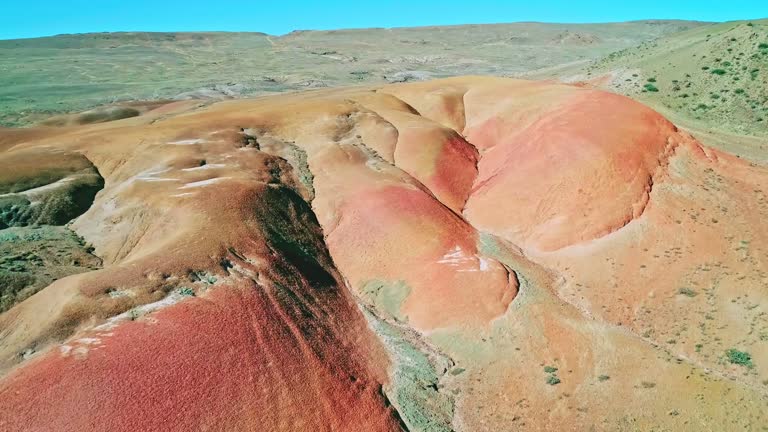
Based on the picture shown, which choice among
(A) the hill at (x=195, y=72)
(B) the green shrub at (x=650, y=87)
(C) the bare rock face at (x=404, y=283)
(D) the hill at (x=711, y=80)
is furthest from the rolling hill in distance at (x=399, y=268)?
(A) the hill at (x=195, y=72)

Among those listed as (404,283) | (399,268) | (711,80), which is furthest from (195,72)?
(404,283)

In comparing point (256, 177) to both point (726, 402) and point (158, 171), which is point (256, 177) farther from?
point (726, 402)

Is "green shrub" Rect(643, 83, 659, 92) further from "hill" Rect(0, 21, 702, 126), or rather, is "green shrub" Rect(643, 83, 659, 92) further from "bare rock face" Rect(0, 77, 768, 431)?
"hill" Rect(0, 21, 702, 126)

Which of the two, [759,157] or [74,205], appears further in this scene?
[759,157]

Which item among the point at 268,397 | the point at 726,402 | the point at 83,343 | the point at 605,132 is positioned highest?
the point at 605,132

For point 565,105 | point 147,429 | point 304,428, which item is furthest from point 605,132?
point 147,429

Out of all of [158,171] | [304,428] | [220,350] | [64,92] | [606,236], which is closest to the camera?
[304,428]

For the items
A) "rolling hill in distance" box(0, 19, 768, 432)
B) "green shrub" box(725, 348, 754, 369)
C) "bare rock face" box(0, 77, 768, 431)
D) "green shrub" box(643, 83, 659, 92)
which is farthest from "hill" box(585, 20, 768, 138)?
"green shrub" box(725, 348, 754, 369)
